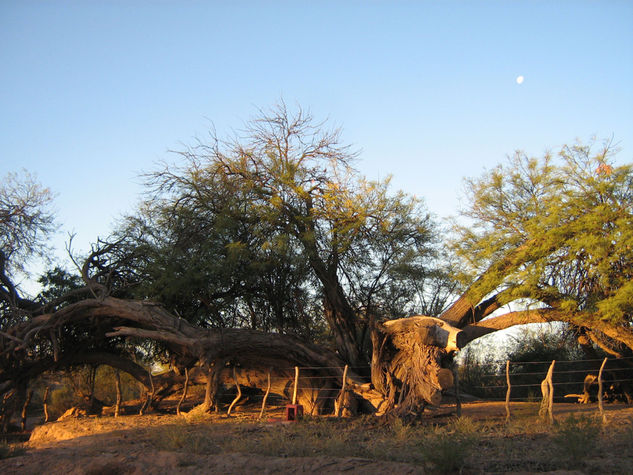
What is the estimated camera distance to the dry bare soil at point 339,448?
8539 mm

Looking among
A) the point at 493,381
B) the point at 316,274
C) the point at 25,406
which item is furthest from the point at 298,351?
the point at 493,381

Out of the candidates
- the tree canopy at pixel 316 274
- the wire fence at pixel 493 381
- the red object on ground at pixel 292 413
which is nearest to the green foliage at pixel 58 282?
the tree canopy at pixel 316 274

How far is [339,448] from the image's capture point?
32.3 ft

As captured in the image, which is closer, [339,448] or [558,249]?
[339,448]

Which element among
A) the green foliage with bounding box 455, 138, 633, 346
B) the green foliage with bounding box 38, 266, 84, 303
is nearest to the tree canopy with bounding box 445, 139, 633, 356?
the green foliage with bounding box 455, 138, 633, 346

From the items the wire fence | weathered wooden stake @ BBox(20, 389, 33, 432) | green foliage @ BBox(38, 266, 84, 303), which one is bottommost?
weathered wooden stake @ BBox(20, 389, 33, 432)

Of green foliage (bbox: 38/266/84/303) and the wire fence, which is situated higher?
green foliage (bbox: 38/266/84/303)

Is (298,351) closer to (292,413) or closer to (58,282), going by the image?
(292,413)

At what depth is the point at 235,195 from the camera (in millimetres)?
18266

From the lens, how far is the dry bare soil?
8.54 metres

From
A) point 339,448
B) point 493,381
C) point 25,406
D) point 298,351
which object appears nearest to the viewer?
point 339,448

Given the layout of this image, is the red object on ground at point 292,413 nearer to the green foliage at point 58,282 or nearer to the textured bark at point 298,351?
the textured bark at point 298,351

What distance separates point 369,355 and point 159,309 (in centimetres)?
772

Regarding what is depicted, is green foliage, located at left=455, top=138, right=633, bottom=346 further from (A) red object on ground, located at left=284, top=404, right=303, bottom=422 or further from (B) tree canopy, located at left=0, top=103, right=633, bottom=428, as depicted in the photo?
(A) red object on ground, located at left=284, top=404, right=303, bottom=422
